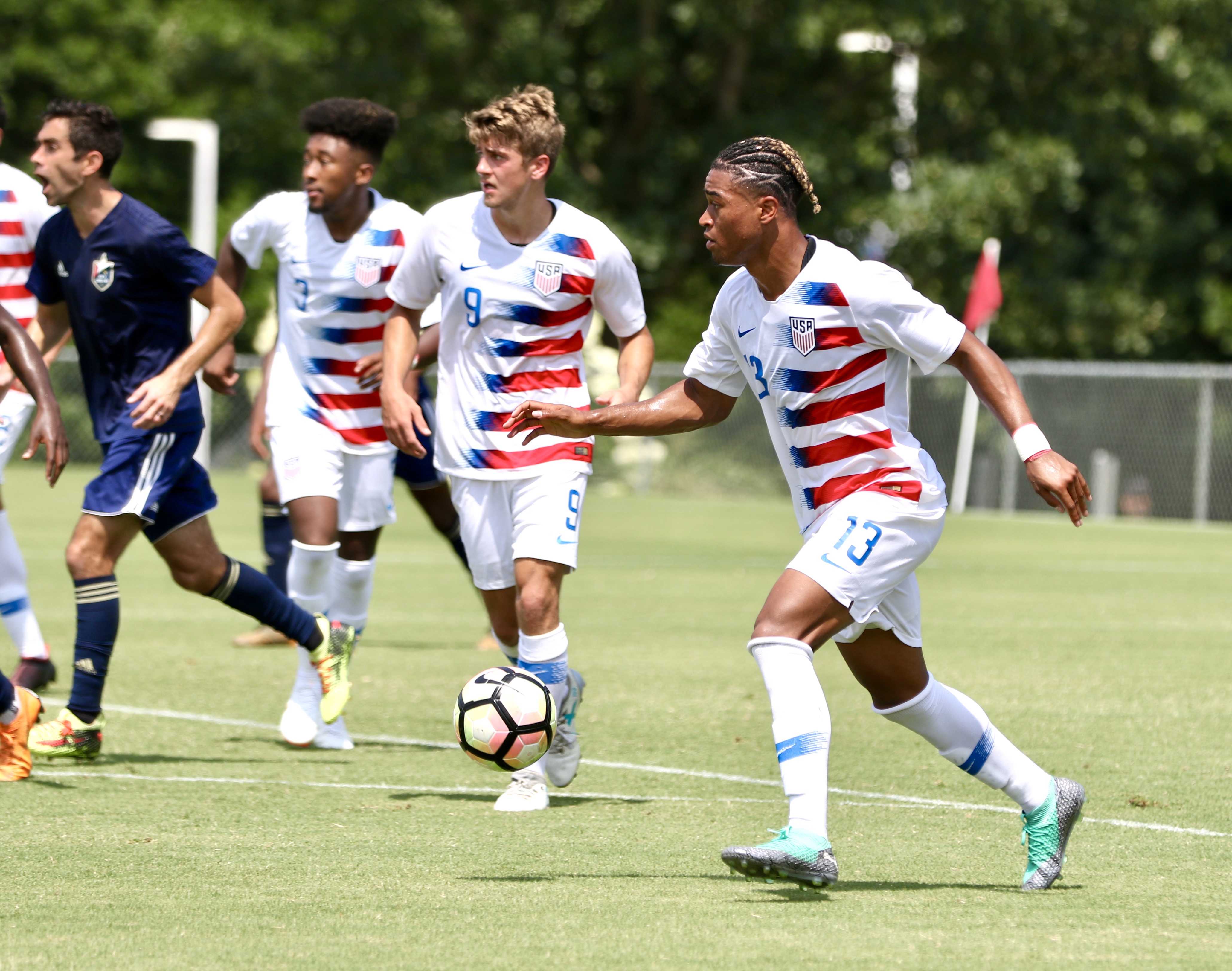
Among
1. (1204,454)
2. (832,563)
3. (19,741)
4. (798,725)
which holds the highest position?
(832,563)

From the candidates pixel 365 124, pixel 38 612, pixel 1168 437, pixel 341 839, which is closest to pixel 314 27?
pixel 1168 437

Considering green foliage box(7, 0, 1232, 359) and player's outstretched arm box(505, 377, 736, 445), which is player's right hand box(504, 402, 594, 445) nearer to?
player's outstretched arm box(505, 377, 736, 445)

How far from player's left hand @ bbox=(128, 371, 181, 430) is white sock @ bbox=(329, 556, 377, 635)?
135 cm

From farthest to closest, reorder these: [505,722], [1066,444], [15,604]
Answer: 1. [1066,444]
2. [15,604]
3. [505,722]

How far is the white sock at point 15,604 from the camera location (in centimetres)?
824

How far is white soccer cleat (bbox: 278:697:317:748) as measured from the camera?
7.35 metres

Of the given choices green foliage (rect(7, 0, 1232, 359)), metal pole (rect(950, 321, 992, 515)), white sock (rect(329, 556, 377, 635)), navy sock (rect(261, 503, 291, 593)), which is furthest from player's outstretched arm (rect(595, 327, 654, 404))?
green foliage (rect(7, 0, 1232, 359))

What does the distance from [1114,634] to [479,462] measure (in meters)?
6.67

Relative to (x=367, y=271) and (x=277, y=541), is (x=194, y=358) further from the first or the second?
(x=277, y=541)

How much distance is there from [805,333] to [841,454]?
0.34 m

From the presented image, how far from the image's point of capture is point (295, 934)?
4.23 m

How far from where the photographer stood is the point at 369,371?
24.8 ft

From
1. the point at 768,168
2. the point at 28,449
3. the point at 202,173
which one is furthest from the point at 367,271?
the point at 202,173

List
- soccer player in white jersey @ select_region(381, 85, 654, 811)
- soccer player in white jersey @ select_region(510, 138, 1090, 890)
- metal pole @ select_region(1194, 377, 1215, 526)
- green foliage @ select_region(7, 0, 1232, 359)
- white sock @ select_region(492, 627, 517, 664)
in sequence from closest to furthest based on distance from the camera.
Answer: soccer player in white jersey @ select_region(510, 138, 1090, 890) < soccer player in white jersey @ select_region(381, 85, 654, 811) < white sock @ select_region(492, 627, 517, 664) < metal pole @ select_region(1194, 377, 1215, 526) < green foliage @ select_region(7, 0, 1232, 359)
